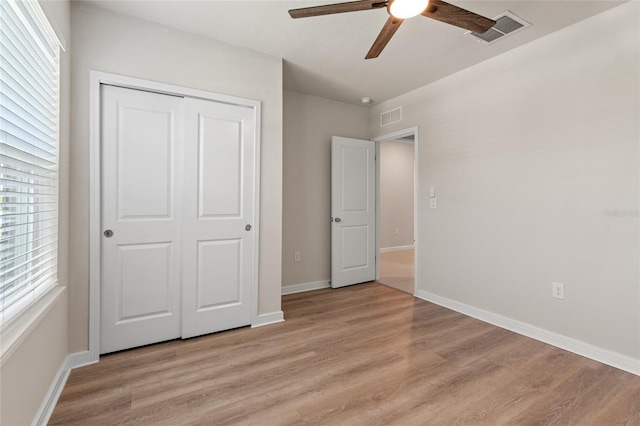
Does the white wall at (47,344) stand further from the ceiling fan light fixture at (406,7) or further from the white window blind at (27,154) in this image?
the ceiling fan light fixture at (406,7)

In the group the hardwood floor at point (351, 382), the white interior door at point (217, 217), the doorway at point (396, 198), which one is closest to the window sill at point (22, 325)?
the hardwood floor at point (351, 382)

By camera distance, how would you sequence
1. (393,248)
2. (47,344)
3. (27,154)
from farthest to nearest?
1. (393,248)
2. (47,344)
3. (27,154)

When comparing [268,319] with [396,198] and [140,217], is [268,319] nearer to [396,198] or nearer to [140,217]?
[140,217]

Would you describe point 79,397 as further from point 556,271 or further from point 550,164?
point 550,164

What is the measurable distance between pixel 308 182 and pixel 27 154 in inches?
112

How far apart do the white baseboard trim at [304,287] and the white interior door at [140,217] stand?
1.53m

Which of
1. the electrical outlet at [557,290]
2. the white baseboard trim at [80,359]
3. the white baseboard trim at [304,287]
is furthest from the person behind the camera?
the white baseboard trim at [304,287]

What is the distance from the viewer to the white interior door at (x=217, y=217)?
250 centimetres

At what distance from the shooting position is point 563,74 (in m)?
2.41

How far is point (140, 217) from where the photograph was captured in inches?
91.6

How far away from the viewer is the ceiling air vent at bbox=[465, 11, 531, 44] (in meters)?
2.23

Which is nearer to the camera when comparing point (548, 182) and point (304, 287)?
point (548, 182)

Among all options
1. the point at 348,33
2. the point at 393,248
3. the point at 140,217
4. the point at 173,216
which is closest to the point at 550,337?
the point at 348,33

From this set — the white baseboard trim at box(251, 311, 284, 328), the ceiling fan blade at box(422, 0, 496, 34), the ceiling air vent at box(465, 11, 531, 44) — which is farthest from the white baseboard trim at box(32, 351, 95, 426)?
the ceiling air vent at box(465, 11, 531, 44)
